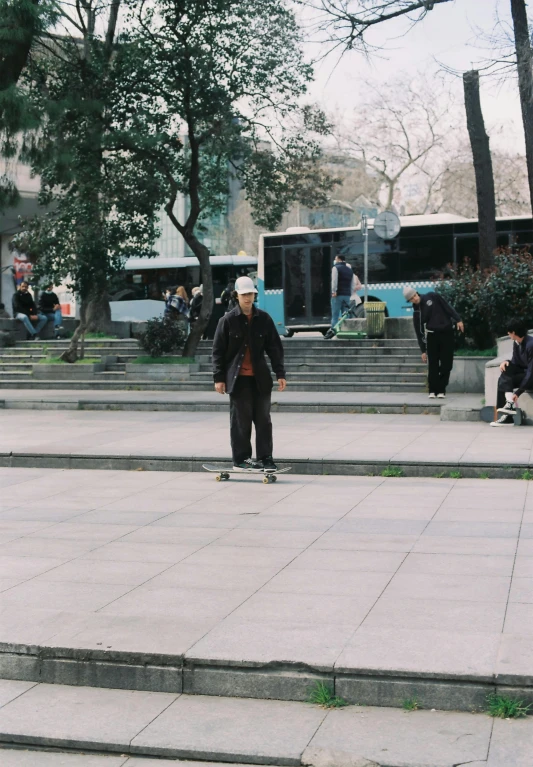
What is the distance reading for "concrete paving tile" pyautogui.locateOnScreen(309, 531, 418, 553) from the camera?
22.3 ft

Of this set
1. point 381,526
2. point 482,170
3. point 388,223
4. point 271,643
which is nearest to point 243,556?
point 381,526

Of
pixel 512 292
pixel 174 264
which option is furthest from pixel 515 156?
pixel 512 292

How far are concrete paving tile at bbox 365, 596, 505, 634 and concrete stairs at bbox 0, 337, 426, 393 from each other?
1384cm

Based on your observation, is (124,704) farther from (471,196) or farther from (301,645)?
(471,196)

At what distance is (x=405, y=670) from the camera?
4289 mm

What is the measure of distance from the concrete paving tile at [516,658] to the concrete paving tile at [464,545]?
1.83m

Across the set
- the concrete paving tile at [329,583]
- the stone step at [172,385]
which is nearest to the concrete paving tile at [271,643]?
the concrete paving tile at [329,583]

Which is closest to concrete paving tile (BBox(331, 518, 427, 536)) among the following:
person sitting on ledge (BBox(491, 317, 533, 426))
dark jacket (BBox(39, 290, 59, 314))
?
person sitting on ledge (BBox(491, 317, 533, 426))

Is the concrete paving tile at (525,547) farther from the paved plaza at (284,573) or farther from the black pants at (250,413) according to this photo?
the black pants at (250,413)

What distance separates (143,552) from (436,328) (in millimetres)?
10462

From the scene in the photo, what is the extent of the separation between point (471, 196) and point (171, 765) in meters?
51.3

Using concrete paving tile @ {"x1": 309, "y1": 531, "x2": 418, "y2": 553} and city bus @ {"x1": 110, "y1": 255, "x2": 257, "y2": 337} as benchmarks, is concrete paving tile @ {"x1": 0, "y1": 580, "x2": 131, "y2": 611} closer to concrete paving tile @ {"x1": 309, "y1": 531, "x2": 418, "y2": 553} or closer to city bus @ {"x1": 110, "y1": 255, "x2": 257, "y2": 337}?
concrete paving tile @ {"x1": 309, "y1": 531, "x2": 418, "y2": 553}

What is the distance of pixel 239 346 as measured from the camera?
9.97 meters

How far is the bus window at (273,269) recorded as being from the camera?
102ft
